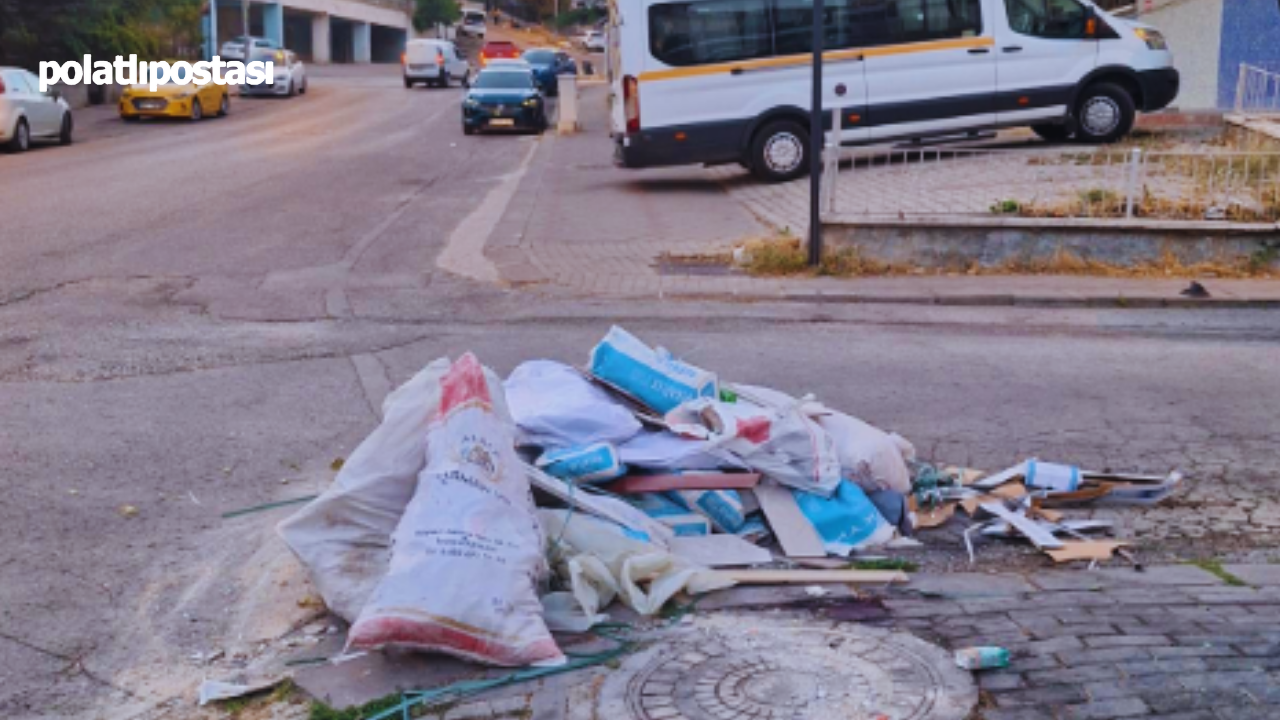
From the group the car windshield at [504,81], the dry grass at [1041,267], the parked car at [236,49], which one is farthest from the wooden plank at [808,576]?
the parked car at [236,49]

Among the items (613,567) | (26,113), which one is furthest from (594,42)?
(613,567)

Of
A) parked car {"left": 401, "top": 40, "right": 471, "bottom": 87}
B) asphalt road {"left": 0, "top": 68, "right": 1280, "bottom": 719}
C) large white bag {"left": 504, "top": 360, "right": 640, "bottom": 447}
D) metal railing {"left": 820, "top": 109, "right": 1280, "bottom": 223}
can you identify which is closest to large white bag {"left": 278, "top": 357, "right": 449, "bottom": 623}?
asphalt road {"left": 0, "top": 68, "right": 1280, "bottom": 719}

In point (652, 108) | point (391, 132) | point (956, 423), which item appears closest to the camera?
point (956, 423)

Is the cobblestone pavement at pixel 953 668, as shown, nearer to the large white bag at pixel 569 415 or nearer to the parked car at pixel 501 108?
the large white bag at pixel 569 415

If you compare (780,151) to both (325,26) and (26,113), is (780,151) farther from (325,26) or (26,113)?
(325,26)

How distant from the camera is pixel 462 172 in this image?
2314cm

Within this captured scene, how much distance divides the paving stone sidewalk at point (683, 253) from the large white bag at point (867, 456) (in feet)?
18.9

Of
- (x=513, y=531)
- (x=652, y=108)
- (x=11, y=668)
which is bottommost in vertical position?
(x=11, y=668)

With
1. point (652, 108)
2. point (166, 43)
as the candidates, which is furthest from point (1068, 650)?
point (166, 43)

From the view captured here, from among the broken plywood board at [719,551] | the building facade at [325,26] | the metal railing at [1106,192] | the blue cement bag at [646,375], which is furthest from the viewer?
the building facade at [325,26]

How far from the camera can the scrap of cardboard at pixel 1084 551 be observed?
598cm

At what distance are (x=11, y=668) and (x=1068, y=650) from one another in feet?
11.7

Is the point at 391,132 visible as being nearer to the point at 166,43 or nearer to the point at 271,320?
the point at 166,43

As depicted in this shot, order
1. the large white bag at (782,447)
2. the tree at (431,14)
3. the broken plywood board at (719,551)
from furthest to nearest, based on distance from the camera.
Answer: the tree at (431,14) < the large white bag at (782,447) < the broken plywood board at (719,551)
